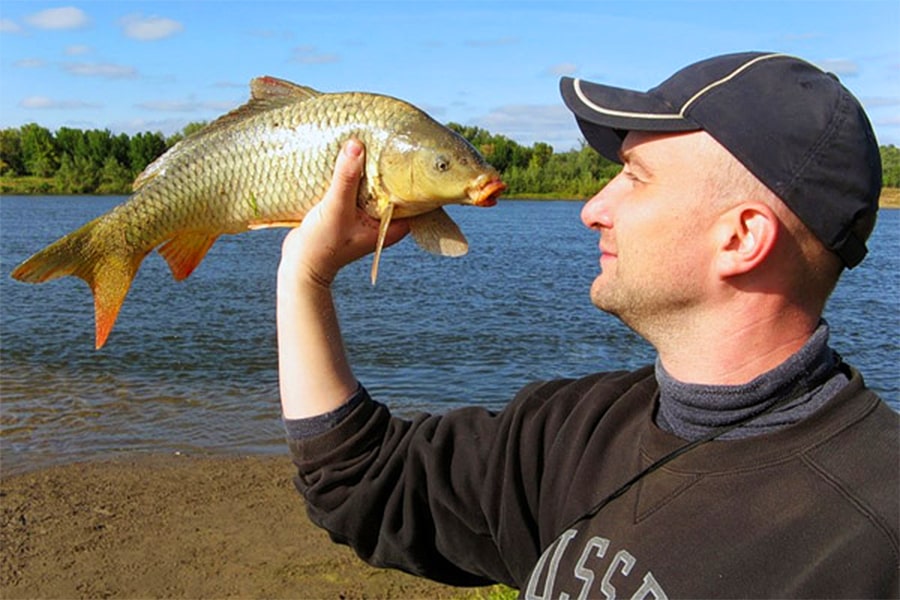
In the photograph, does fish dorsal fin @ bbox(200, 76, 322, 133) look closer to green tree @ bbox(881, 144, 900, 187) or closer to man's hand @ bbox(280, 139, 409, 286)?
man's hand @ bbox(280, 139, 409, 286)

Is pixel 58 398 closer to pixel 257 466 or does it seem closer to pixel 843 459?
pixel 257 466

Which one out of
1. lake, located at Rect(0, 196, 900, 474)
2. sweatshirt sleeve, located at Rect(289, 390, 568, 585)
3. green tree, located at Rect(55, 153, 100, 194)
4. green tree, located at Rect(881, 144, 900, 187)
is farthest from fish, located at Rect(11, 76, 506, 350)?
green tree, located at Rect(881, 144, 900, 187)

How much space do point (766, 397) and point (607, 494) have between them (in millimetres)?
→ 432

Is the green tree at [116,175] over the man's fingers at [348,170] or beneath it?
beneath

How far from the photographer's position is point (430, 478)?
8.50 feet

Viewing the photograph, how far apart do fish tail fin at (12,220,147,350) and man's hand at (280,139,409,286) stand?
1.63ft

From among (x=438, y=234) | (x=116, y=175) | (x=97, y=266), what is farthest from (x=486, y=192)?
(x=116, y=175)

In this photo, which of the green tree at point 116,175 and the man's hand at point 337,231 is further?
the green tree at point 116,175

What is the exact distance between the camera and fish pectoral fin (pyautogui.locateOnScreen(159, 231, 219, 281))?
108 inches

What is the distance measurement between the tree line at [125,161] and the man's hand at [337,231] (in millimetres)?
554

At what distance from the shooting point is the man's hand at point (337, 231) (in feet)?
7.91

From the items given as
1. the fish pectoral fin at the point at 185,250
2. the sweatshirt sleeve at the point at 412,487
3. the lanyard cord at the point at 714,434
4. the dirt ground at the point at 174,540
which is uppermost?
the fish pectoral fin at the point at 185,250

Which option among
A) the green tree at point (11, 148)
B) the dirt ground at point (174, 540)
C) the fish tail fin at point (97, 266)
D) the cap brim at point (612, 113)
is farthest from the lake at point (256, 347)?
the green tree at point (11, 148)

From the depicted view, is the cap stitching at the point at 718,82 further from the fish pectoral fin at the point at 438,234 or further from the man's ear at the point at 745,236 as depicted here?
the fish pectoral fin at the point at 438,234
